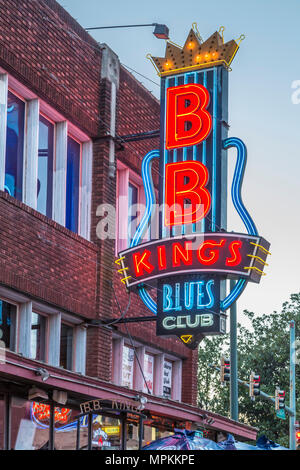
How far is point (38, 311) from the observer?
18.1 meters

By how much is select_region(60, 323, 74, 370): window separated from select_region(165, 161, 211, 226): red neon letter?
2971 mm

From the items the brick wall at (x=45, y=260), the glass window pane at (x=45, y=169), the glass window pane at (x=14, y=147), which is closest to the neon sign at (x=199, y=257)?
the brick wall at (x=45, y=260)

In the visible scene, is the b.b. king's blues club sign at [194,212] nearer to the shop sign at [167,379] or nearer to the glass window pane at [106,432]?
the glass window pane at [106,432]

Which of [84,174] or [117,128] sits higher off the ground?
[117,128]

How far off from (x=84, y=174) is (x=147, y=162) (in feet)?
4.66

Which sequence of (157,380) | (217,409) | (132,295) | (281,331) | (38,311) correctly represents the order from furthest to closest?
(217,409) < (281,331) < (157,380) < (132,295) < (38,311)

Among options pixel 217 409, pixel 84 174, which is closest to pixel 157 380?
pixel 84 174

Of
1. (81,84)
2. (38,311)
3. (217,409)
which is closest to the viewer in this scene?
→ (38,311)

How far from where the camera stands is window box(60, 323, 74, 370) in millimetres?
19000

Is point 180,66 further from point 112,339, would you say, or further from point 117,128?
point 112,339

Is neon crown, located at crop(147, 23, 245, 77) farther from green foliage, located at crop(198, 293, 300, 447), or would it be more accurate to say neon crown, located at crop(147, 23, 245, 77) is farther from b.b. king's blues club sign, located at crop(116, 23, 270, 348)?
green foliage, located at crop(198, 293, 300, 447)

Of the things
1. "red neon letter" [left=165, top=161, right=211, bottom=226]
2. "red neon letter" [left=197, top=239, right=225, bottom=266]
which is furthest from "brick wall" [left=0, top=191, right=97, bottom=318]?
"red neon letter" [left=197, top=239, right=225, bottom=266]

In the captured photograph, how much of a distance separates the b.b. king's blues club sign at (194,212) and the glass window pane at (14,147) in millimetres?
3141

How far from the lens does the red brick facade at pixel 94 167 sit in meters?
17.2
